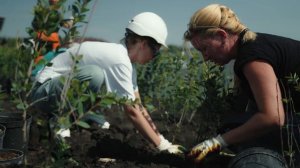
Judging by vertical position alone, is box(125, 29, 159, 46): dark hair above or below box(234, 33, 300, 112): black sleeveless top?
below

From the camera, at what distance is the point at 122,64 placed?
3.19 metres

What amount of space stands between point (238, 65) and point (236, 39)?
276mm

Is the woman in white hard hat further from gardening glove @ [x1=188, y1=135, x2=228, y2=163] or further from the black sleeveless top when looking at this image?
the black sleeveless top

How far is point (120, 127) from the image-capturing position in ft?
15.6

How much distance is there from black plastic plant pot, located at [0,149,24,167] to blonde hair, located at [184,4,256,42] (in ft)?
4.79

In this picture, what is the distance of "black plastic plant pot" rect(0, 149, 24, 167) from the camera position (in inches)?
94.3

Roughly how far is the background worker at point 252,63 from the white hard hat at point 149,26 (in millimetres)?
509

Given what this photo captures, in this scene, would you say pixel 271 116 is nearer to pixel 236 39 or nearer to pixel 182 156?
pixel 236 39

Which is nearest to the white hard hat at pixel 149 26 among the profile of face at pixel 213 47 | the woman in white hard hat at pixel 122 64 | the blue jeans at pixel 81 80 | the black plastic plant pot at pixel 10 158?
the woman in white hard hat at pixel 122 64

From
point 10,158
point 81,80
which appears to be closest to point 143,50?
point 81,80

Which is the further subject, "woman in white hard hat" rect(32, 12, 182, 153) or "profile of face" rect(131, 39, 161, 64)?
"profile of face" rect(131, 39, 161, 64)

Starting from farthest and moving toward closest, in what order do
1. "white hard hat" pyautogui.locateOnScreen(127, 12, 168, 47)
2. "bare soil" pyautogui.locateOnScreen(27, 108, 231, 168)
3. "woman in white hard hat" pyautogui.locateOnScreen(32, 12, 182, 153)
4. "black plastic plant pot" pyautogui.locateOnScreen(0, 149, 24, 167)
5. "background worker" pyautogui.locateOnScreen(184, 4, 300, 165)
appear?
"white hard hat" pyautogui.locateOnScreen(127, 12, 168, 47) → "woman in white hard hat" pyautogui.locateOnScreen(32, 12, 182, 153) → "bare soil" pyautogui.locateOnScreen(27, 108, 231, 168) → "background worker" pyautogui.locateOnScreen(184, 4, 300, 165) → "black plastic plant pot" pyautogui.locateOnScreen(0, 149, 24, 167)

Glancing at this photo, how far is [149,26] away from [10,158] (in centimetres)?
159

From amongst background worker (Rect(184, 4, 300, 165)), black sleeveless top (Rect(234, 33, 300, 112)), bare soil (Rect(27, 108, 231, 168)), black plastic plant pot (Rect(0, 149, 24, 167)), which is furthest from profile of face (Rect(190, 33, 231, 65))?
black plastic plant pot (Rect(0, 149, 24, 167))
